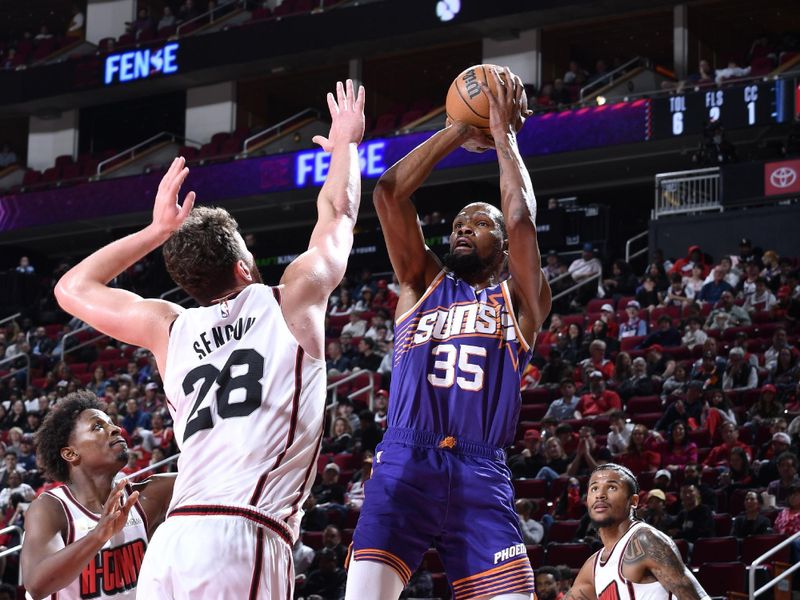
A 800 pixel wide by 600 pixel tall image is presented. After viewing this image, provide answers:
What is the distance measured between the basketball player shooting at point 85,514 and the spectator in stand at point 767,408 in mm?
8763

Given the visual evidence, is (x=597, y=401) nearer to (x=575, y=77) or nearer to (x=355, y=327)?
(x=355, y=327)

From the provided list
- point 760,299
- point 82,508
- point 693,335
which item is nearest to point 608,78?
point 760,299

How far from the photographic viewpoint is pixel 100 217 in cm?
2631

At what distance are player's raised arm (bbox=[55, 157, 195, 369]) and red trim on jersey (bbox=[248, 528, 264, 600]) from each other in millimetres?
649

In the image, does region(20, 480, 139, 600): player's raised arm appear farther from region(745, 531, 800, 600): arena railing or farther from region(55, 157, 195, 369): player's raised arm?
region(745, 531, 800, 600): arena railing

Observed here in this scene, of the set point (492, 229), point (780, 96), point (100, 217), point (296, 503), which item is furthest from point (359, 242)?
point (296, 503)

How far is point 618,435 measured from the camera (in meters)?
12.5

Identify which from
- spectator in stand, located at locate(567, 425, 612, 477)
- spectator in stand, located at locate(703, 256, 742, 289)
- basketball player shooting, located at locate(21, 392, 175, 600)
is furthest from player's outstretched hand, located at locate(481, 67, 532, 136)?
spectator in stand, located at locate(703, 256, 742, 289)

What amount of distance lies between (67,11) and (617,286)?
64.1 ft

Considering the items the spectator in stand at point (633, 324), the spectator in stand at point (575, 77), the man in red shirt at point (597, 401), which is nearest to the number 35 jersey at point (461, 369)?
the man in red shirt at point (597, 401)

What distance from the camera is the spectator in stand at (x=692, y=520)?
10766 millimetres

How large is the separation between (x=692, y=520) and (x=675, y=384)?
295 centimetres

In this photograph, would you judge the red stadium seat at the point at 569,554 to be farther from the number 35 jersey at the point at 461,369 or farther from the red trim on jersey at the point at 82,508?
the red trim on jersey at the point at 82,508

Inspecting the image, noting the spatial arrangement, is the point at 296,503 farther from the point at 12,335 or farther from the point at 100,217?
the point at 100,217
